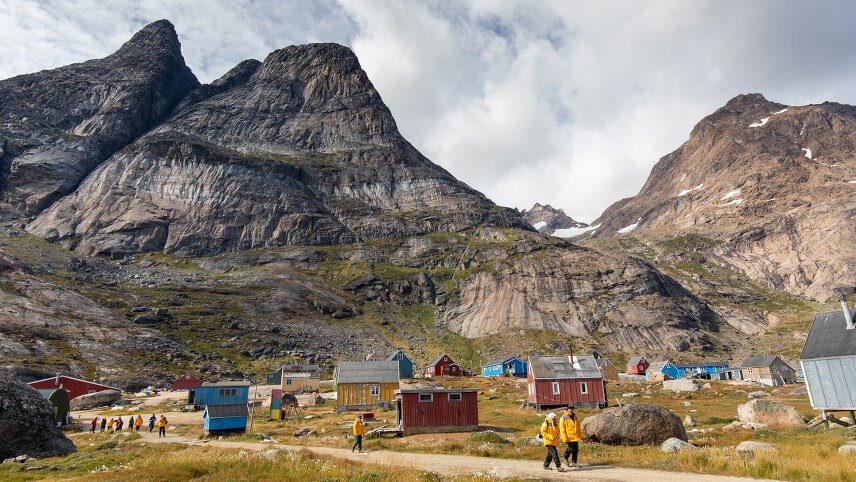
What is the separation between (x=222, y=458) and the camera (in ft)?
70.2

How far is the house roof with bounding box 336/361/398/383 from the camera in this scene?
61.2 metres

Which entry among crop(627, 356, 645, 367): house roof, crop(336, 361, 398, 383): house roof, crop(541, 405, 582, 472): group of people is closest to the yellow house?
crop(336, 361, 398, 383): house roof

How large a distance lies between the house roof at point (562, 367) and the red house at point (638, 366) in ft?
192

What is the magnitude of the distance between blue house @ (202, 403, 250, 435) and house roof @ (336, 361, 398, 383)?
1746 centimetres

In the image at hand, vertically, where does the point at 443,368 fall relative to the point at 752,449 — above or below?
above

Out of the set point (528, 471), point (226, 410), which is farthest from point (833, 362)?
point (226, 410)

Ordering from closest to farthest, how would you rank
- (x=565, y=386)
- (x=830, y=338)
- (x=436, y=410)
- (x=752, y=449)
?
1. (x=752, y=449)
2. (x=830, y=338)
3. (x=436, y=410)
4. (x=565, y=386)

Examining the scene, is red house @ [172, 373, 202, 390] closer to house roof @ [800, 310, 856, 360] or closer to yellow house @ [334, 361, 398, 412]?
yellow house @ [334, 361, 398, 412]

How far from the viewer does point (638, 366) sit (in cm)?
11044

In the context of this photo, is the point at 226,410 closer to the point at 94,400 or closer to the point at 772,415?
the point at 94,400

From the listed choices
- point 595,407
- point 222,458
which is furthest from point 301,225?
point 222,458

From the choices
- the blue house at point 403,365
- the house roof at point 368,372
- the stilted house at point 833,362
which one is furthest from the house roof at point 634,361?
the stilted house at point 833,362

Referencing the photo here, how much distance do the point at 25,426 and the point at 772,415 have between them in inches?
1912

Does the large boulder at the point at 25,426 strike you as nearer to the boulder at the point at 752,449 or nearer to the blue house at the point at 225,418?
the blue house at the point at 225,418
